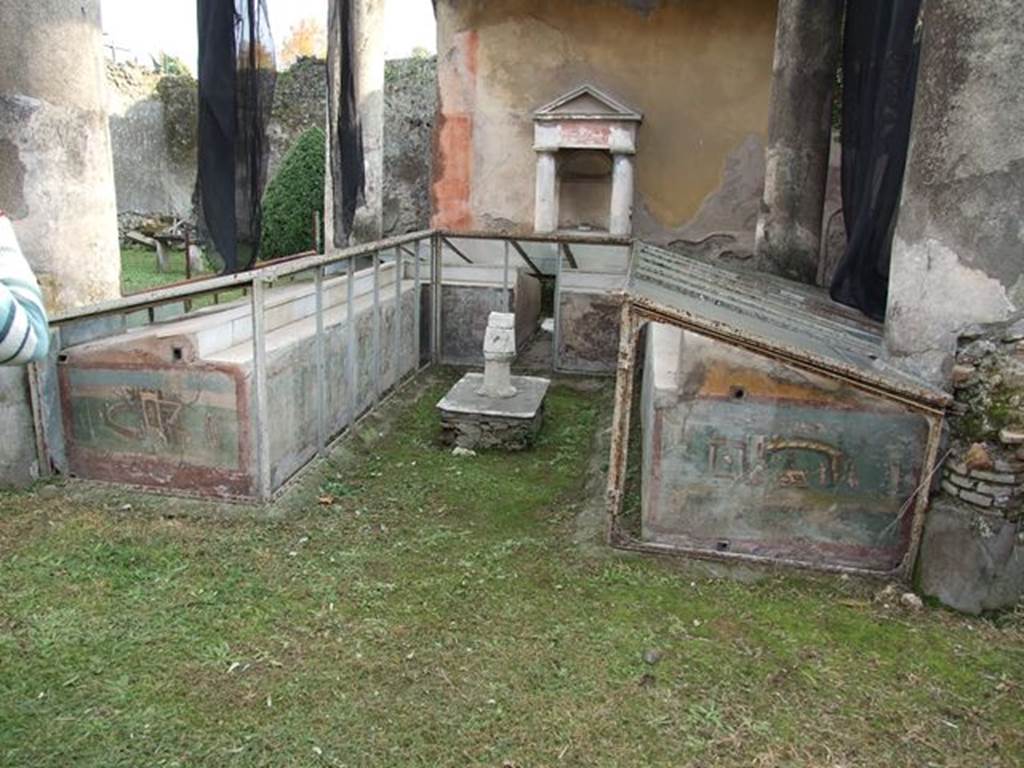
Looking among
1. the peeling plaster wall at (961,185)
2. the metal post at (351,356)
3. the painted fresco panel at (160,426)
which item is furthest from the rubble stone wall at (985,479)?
the metal post at (351,356)

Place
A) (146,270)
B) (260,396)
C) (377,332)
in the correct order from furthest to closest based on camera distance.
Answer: (146,270)
(377,332)
(260,396)

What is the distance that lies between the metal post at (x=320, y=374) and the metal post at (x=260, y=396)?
2.36 feet

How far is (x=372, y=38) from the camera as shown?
28.3 feet

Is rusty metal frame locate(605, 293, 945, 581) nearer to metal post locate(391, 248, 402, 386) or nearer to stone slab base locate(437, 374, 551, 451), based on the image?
stone slab base locate(437, 374, 551, 451)

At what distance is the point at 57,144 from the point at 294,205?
904 cm

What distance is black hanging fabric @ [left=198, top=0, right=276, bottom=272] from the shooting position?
18.2ft

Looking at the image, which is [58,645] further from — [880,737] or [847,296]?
[847,296]

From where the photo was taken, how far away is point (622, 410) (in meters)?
4.07

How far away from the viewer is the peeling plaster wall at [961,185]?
3.48 metres

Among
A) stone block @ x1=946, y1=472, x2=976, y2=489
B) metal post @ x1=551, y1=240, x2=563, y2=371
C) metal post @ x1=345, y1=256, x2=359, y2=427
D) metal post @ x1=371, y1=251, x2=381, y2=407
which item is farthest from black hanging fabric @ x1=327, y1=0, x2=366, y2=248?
stone block @ x1=946, y1=472, x2=976, y2=489

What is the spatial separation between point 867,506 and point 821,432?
0.43m

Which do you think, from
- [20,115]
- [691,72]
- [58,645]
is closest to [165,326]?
[20,115]

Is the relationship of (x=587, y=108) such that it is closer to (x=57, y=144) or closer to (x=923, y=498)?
(x=57, y=144)

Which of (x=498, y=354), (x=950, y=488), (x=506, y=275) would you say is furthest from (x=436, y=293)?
(x=950, y=488)
